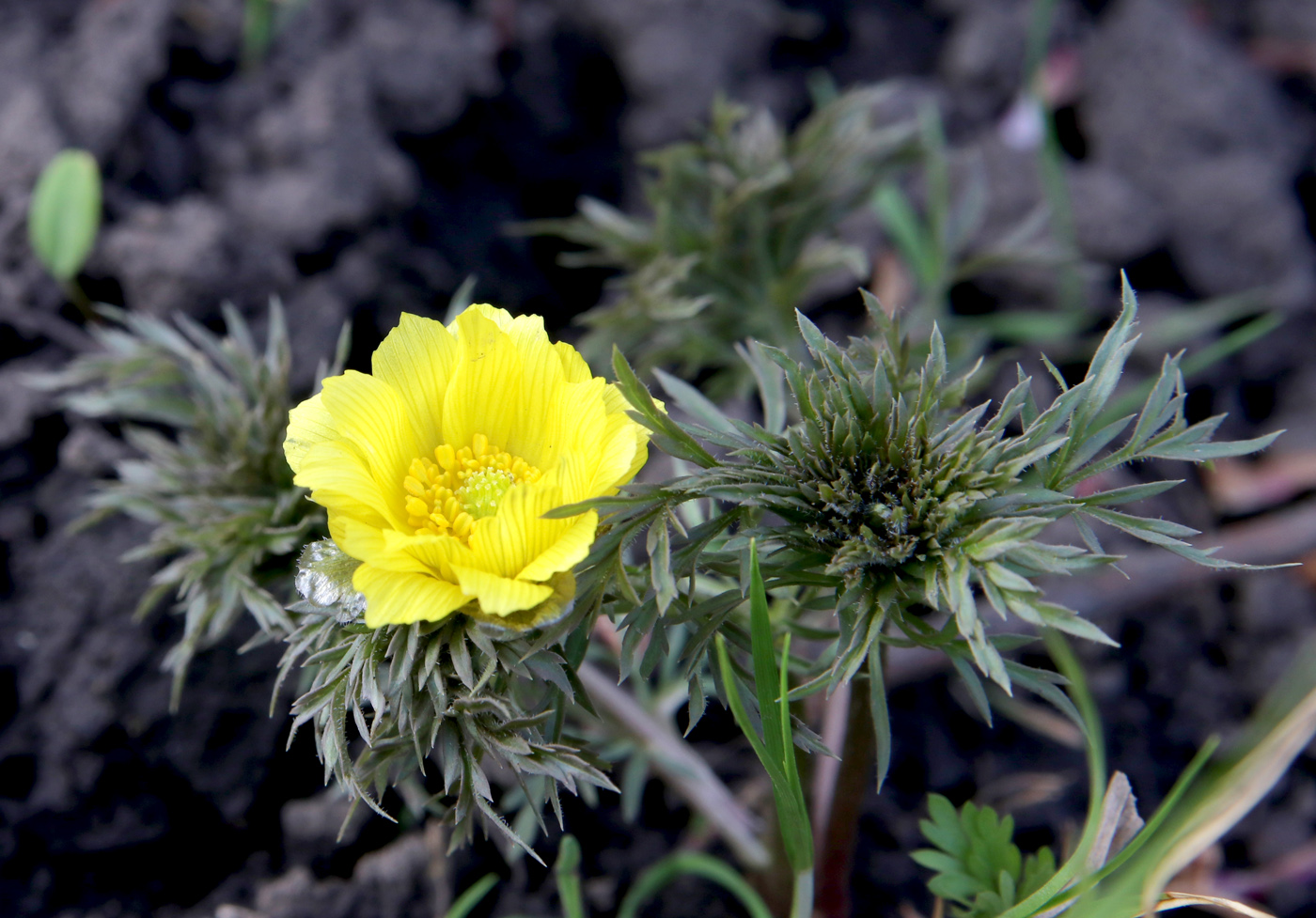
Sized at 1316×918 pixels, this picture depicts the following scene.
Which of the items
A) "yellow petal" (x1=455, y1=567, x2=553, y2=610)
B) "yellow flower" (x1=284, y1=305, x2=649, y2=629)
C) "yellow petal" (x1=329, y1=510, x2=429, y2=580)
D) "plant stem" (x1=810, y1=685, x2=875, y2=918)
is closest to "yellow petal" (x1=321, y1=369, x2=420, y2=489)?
"yellow flower" (x1=284, y1=305, x2=649, y2=629)

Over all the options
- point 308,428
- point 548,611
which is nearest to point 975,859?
point 548,611

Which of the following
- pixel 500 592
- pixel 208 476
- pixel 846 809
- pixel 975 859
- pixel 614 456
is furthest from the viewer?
pixel 208 476

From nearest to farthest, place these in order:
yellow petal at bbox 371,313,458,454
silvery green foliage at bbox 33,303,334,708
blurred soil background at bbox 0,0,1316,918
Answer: yellow petal at bbox 371,313,458,454 < silvery green foliage at bbox 33,303,334,708 < blurred soil background at bbox 0,0,1316,918

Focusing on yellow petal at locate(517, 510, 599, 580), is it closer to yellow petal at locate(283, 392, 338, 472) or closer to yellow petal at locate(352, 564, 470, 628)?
yellow petal at locate(352, 564, 470, 628)

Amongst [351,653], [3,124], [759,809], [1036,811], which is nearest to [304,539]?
[351,653]

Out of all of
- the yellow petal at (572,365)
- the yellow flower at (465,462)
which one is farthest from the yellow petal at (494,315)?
the yellow petal at (572,365)

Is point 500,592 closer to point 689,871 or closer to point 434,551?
point 434,551
